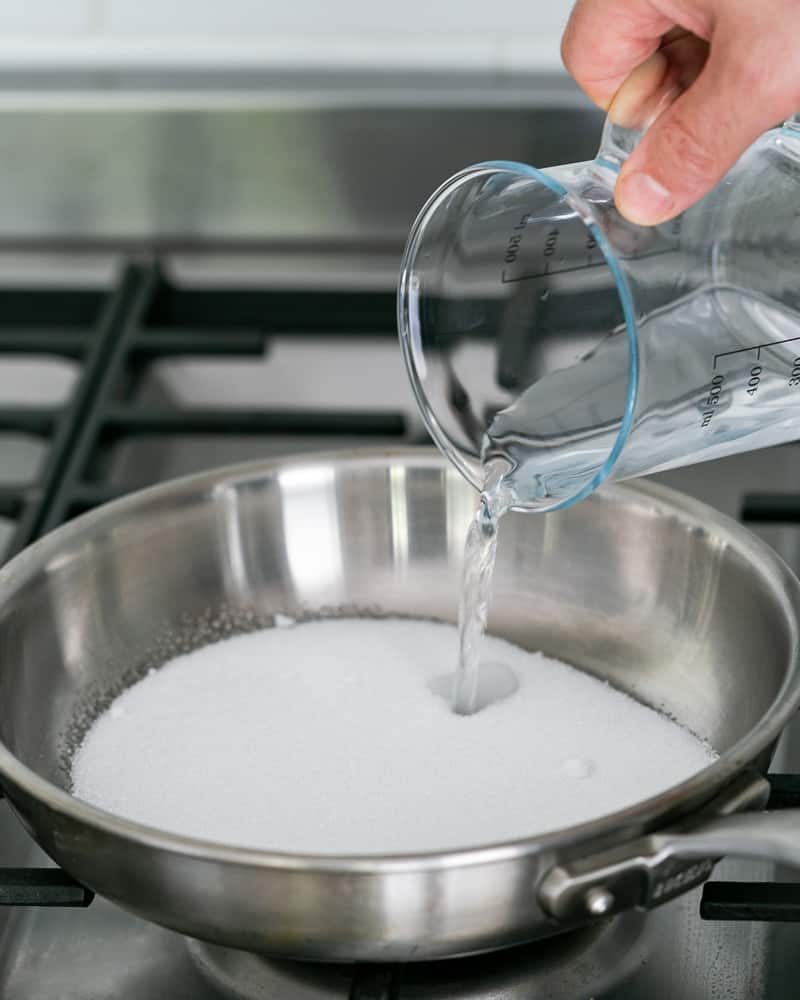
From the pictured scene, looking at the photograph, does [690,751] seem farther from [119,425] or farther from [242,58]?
[242,58]

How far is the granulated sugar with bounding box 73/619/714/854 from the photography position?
60 centimetres

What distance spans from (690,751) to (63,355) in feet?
1.71

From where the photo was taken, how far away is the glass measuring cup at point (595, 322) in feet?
1.84

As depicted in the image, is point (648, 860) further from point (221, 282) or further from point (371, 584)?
point (221, 282)

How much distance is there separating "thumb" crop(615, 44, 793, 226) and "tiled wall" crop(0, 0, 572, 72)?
2.00 ft

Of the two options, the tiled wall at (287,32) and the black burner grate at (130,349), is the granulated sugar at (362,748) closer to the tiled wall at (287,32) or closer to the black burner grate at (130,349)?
the black burner grate at (130,349)

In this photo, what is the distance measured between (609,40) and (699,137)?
0.34ft

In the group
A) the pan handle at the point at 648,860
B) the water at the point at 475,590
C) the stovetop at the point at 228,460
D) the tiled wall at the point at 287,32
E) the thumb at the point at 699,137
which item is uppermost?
the thumb at the point at 699,137

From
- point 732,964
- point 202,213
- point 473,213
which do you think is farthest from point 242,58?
point 732,964

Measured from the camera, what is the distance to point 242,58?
115 cm

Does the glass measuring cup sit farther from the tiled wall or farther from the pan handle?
the tiled wall

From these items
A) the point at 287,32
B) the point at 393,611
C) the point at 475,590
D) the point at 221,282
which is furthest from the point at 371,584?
the point at 287,32

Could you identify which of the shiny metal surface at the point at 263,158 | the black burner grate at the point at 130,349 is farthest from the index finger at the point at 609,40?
the shiny metal surface at the point at 263,158

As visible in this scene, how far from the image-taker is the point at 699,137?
1.73 feet
